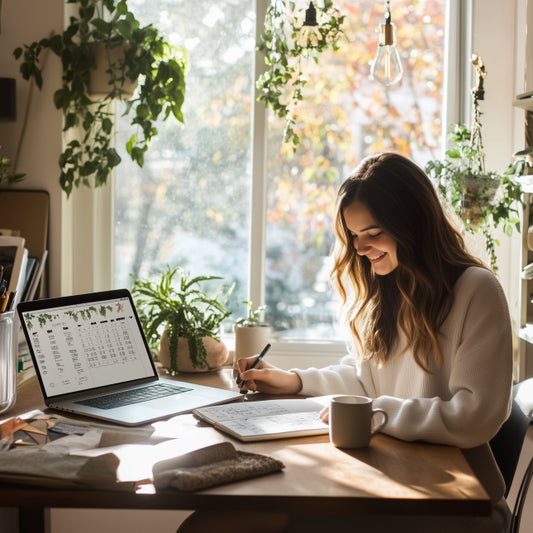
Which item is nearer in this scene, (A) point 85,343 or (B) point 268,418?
(B) point 268,418

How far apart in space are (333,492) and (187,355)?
102 cm

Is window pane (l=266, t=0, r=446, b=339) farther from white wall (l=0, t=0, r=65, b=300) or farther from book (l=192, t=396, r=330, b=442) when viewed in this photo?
book (l=192, t=396, r=330, b=442)

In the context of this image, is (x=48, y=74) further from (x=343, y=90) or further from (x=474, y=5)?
(x=474, y=5)

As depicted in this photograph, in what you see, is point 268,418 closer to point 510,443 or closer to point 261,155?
point 510,443

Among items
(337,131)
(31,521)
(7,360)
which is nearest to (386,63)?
(337,131)

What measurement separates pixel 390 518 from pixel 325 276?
118cm

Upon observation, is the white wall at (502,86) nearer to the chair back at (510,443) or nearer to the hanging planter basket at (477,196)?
the hanging planter basket at (477,196)

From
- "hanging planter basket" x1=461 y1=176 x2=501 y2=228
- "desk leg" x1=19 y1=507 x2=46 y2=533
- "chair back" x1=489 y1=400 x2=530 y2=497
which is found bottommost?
"desk leg" x1=19 y1=507 x2=46 y2=533

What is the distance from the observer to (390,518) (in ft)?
4.46

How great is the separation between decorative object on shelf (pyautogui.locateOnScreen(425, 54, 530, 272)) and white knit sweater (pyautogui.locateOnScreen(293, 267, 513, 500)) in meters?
0.65

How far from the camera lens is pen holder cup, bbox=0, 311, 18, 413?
1.46 metres

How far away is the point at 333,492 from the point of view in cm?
102

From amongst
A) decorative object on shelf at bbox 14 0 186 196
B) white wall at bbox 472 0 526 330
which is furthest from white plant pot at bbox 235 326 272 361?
white wall at bbox 472 0 526 330

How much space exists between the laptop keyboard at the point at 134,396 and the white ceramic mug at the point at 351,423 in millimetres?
525
